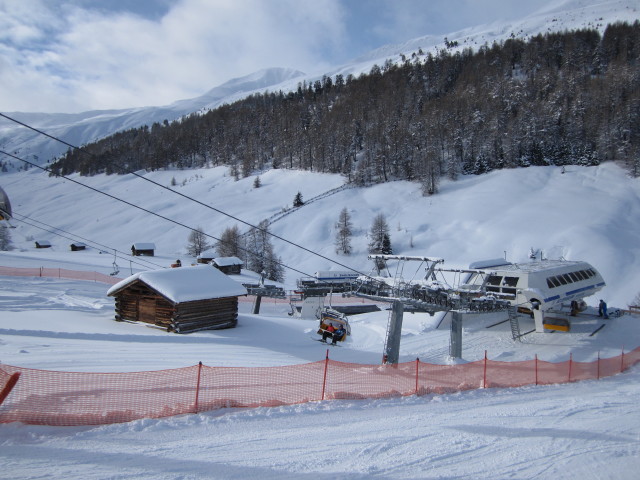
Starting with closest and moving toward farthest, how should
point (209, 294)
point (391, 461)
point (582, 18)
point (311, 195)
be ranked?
point (391, 461) < point (209, 294) < point (311, 195) < point (582, 18)

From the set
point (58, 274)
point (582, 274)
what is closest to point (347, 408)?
point (582, 274)

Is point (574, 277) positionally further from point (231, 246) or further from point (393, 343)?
point (231, 246)

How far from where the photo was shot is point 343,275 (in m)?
43.1

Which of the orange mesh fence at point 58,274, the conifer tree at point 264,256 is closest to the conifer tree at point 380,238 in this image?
the conifer tree at point 264,256

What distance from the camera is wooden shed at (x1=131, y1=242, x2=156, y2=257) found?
6375cm

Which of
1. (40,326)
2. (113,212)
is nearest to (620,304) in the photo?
(40,326)

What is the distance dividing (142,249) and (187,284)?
48387mm

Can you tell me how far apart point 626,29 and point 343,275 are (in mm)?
132200

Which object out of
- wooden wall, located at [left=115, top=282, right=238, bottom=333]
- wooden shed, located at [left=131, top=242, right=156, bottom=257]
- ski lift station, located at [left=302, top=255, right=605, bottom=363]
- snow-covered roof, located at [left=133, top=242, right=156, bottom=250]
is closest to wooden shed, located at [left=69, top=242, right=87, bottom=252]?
wooden shed, located at [left=131, top=242, right=156, bottom=257]

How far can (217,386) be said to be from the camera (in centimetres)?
991

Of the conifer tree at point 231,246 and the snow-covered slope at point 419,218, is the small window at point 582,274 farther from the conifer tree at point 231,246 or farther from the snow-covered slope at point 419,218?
the conifer tree at point 231,246

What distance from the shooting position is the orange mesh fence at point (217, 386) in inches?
307

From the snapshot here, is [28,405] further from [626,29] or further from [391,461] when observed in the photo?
[626,29]

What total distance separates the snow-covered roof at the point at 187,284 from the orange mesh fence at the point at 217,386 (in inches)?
363
